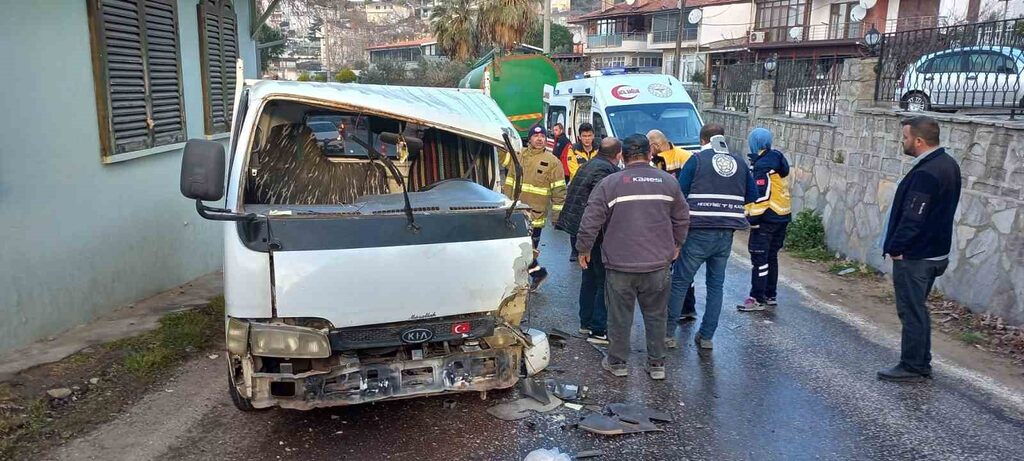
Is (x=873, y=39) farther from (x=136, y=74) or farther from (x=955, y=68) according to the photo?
(x=136, y=74)

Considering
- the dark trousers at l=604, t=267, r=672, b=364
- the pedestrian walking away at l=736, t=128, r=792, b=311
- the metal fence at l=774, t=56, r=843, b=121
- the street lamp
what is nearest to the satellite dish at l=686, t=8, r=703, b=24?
the metal fence at l=774, t=56, r=843, b=121

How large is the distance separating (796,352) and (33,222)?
Answer: 5.87 meters

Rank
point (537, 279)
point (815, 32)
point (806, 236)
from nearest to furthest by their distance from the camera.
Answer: point (537, 279) < point (806, 236) < point (815, 32)

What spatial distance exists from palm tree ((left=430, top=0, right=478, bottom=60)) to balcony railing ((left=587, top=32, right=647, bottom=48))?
26.7 metres

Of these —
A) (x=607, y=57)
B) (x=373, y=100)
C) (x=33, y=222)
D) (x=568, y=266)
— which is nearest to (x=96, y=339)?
(x=33, y=222)

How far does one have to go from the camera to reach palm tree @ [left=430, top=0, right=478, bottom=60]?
28.3 metres

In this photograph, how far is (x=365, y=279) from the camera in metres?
3.85

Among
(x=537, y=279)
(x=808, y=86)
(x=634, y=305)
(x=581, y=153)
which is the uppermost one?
(x=808, y=86)

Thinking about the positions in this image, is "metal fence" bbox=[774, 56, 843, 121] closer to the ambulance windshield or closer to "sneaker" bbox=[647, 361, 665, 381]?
the ambulance windshield

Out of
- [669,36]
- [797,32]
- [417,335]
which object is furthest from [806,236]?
[669,36]

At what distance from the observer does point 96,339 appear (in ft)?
18.6

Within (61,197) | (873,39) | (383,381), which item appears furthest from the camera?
(873,39)

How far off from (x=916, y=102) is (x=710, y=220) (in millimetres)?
4838

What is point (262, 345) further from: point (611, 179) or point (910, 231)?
point (910, 231)
